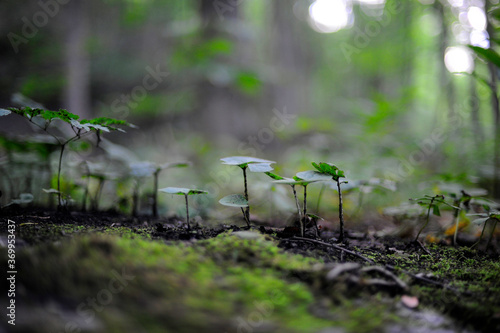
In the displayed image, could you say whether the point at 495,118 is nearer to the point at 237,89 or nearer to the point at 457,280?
the point at 457,280

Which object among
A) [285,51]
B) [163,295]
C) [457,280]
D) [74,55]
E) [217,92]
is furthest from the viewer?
[285,51]

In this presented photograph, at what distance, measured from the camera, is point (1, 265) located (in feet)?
3.19

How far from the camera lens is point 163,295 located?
878mm

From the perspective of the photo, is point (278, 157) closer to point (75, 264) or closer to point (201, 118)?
point (201, 118)

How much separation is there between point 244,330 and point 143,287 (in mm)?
342

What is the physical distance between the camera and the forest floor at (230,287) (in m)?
0.81

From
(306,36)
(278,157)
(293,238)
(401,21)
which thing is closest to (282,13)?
(306,36)

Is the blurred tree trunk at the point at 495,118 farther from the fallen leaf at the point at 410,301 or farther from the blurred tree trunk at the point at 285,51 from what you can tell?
the blurred tree trunk at the point at 285,51

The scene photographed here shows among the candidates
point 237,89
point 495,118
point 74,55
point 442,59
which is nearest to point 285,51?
point 237,89

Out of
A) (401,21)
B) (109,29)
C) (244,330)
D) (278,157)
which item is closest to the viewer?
(244,330)

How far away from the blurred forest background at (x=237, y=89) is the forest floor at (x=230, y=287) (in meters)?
1.12

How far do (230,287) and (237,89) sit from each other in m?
7.37

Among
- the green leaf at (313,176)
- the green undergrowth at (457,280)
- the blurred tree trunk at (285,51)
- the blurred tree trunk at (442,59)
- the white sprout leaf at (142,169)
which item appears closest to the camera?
the green undergrowth at (457,280)

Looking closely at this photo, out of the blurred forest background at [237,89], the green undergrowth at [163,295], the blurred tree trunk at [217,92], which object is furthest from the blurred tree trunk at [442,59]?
the green undergrowth at [163,295]
